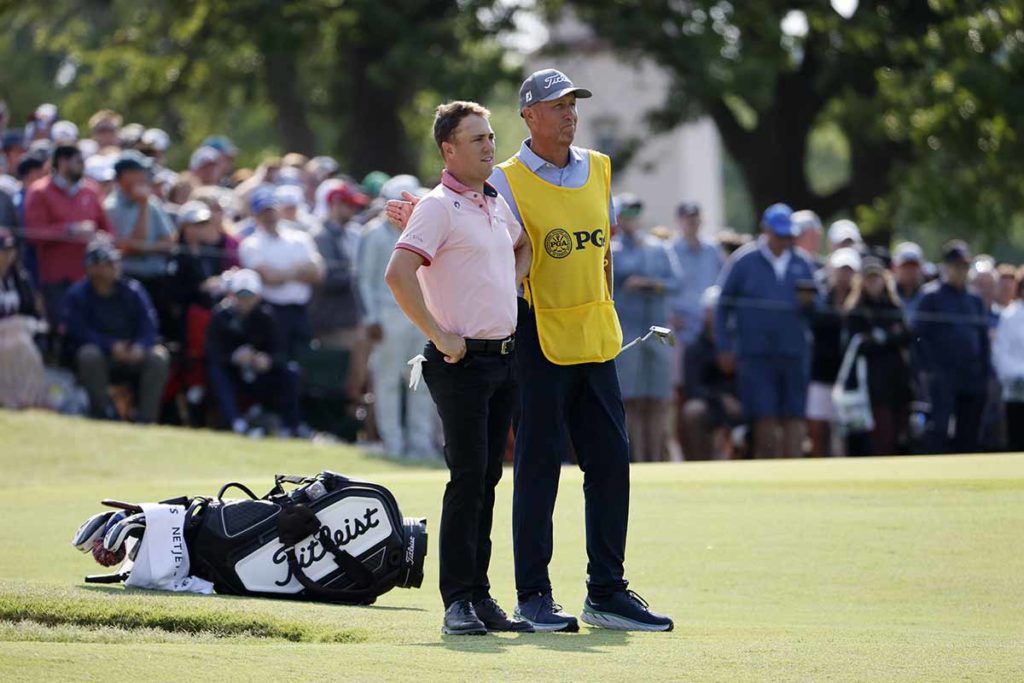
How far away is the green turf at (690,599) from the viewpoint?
6133 mm

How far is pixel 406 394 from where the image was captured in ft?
56.0

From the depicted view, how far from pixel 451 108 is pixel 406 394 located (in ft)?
33.2

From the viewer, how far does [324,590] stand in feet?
26.1

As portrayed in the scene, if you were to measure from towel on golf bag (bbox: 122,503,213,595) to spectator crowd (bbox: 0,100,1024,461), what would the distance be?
768 centimetres

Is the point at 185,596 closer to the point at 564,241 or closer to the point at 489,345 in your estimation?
the point at 489,345

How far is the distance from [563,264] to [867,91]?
2342 cm

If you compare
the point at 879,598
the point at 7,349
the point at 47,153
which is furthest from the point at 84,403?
the point at 879,598

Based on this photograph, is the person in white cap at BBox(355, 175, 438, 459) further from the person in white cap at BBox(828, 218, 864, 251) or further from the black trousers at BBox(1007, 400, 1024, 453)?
the black trousers at BBox(1007, 400, 1024, 453)

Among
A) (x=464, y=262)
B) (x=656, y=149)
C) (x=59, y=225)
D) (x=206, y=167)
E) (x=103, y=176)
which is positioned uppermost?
(x=656, y=149)

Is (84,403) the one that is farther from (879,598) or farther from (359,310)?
(879,598)

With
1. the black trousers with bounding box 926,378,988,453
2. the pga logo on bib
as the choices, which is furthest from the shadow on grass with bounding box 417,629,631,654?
the black trousers with bounding box 926,378,988,453

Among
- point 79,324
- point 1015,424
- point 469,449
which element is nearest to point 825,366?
point 1015,424

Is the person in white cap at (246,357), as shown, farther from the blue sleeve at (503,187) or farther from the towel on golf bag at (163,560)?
the blue sleeve at (503,187)

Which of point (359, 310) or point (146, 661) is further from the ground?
point (359, 310)
